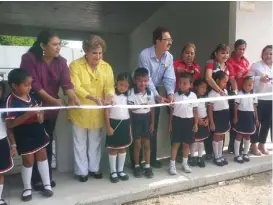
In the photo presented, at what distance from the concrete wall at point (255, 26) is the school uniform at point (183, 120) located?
2314 millimetres

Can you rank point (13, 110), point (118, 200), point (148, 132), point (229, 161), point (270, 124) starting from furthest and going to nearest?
point (270, 124), point (229, 161), point (148, 132), point (118, 200), point (13, 110)

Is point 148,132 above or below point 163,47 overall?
below

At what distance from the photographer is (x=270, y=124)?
491 centimetres

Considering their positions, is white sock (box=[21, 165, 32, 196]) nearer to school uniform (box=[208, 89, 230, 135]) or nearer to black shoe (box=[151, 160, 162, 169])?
black shoe (box=[151, 160, 162, 169])

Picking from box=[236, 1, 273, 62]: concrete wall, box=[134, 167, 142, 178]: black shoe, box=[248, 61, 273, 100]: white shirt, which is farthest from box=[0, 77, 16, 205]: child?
box=[236, 1, 273, 62]: concrete wall

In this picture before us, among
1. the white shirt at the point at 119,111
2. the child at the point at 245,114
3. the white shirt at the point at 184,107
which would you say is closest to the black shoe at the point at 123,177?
the white shirt at the point at 119,111

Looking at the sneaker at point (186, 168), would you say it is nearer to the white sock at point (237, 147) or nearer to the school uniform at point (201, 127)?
the school uniform at point (201, 127)

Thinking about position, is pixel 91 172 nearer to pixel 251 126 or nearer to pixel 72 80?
pixel 72 80

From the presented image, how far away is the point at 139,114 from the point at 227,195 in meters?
1.42

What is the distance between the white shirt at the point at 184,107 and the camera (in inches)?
155

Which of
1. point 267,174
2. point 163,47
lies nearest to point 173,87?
point 163,47

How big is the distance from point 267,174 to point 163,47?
91.9 inches

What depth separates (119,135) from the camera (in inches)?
144

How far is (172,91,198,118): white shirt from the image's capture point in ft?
12.9
